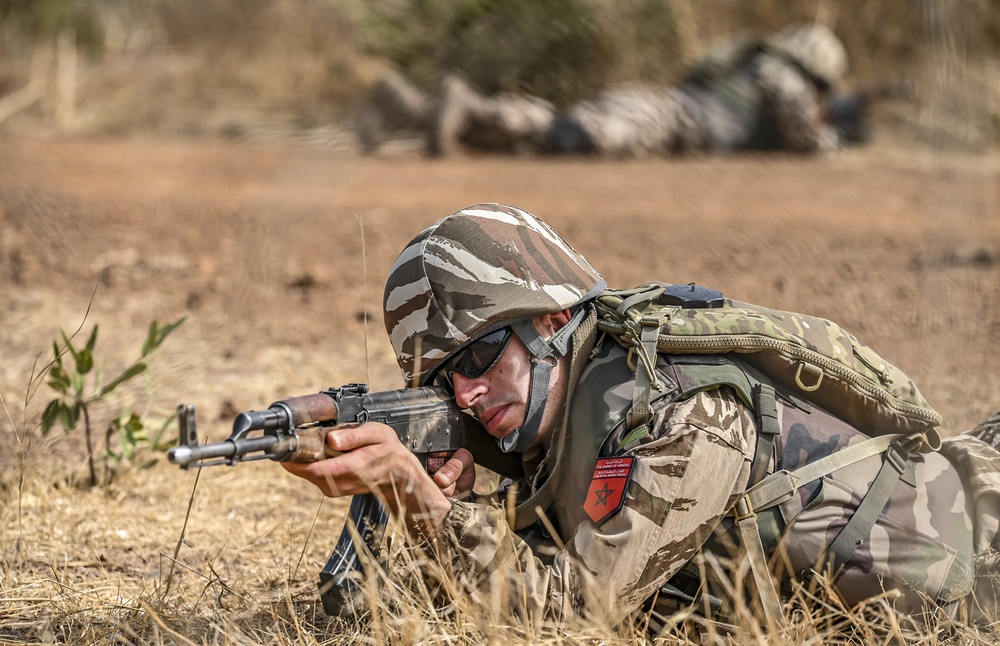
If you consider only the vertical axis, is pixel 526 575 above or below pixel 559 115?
above

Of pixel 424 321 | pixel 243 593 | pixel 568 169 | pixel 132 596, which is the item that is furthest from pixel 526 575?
pixel 568 169

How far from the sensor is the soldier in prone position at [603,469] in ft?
8.14

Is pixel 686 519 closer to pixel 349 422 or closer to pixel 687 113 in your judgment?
pixel 349 422

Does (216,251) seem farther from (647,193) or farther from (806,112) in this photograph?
(806,112)

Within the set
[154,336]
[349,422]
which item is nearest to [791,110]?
[154,336]

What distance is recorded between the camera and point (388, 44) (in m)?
8.98

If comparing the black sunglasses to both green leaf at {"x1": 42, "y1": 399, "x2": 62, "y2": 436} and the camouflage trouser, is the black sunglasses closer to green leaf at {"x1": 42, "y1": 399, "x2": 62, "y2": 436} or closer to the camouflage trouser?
the camouflage trouser

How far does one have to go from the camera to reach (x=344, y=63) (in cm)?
836

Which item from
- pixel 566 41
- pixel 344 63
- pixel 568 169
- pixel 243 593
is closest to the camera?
pixel 243 593

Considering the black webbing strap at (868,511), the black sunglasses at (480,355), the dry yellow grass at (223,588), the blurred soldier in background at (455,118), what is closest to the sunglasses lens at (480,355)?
the black sunglasses at (480,355)

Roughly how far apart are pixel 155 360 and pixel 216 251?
2.68 meters

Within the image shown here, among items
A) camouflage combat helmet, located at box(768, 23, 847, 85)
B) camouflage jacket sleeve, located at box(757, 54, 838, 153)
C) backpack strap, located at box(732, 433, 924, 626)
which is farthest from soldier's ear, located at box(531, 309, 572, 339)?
camouflage combat helmet, located at box(768, 23, 847, 85)

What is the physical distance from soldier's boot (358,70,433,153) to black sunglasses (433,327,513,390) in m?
7.78

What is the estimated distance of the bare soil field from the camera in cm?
343
